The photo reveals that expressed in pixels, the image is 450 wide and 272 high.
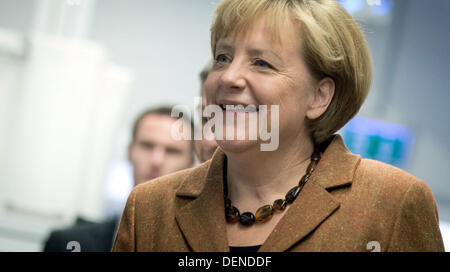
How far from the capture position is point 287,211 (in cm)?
105

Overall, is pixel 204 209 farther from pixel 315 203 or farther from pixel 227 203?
pixel 315 203

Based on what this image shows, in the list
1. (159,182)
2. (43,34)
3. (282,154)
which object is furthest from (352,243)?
(43,34)

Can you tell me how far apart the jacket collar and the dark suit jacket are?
331 mm

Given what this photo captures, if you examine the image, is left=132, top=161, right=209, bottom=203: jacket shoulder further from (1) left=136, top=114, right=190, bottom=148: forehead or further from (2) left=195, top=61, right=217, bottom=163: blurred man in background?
(1) left=136, top=114, right=190, bottom=148: forehead

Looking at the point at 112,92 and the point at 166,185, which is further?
the point at 112,92

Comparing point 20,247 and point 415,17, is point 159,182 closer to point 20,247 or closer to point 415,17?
point 20,247

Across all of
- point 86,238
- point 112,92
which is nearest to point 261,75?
point 86,238

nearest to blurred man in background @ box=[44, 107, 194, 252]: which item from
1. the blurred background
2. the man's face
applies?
the man's face

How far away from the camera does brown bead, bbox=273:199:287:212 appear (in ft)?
3.54

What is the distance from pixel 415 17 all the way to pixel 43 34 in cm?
196

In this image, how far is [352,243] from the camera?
98 centimetres

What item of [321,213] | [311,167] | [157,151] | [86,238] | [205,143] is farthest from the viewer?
[157,151]

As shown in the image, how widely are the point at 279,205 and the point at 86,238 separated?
1.88 feet
